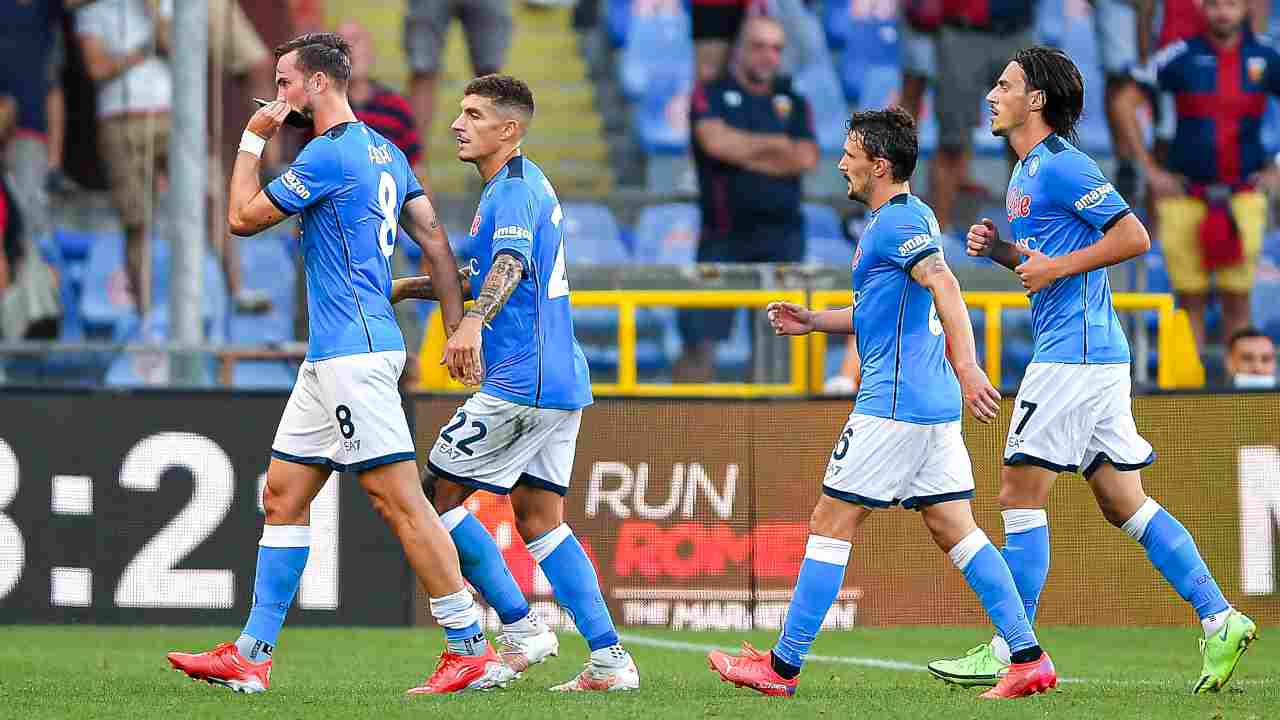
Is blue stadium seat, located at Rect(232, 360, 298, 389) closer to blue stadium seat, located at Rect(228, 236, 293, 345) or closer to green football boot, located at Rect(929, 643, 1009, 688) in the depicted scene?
blue stadium seat, located at Rect(228, 236, 293, 345)

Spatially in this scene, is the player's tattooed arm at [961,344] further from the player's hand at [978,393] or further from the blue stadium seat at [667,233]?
the blue stadium seat at [667,233]

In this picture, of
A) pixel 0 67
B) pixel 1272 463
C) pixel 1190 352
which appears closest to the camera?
pixel 1272 463

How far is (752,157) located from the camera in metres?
12.9

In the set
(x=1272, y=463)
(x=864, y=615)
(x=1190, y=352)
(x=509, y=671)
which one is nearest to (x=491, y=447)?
(x=509, y=671)

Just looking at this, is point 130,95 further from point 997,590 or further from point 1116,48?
point 997,590

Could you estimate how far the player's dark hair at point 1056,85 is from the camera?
6480mm

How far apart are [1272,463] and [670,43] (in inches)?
306

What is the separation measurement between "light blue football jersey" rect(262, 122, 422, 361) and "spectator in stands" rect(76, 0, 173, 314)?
7.52 meters

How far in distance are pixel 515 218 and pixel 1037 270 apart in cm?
178

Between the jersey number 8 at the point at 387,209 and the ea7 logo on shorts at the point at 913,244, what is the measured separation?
1671 millimetres

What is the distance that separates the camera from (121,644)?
28.5ft

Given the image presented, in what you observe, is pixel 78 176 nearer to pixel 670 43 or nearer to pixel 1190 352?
pixel 670 43

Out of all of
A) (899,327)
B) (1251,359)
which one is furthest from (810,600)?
(1251,359)

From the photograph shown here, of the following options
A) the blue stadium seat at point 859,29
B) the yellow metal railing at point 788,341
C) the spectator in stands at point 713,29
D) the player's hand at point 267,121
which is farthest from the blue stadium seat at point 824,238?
the player's hand at point 267,121
